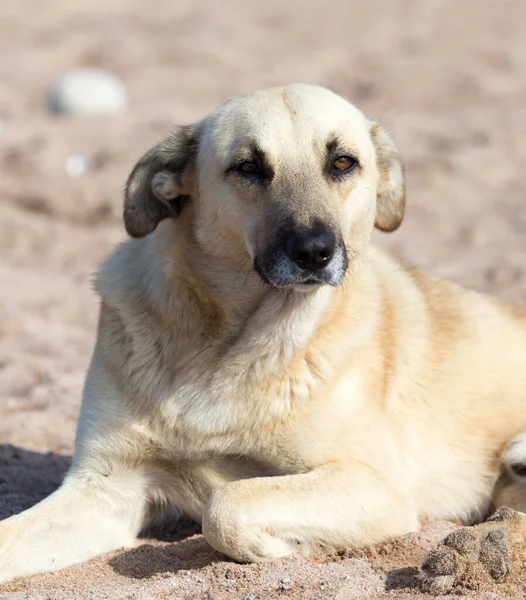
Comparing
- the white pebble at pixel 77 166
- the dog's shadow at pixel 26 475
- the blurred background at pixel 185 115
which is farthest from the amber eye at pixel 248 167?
the white pebble at pixel 77 166

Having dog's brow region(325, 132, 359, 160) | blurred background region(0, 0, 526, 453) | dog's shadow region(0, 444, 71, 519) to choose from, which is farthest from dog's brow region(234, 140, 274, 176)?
blurred background region(0, 0, 526, 453)

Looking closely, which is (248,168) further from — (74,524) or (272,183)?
Result: (74,524)

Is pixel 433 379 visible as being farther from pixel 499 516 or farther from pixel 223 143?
pixel 223 143

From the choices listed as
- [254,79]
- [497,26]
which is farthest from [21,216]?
[497,26]

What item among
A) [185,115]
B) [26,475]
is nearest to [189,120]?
[185,115]

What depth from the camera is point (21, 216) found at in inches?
313

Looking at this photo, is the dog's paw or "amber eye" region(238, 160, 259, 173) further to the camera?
"amber eye" region(238, 160, 259, 173)

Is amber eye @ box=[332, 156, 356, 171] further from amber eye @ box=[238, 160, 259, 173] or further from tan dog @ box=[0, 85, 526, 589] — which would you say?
amber eye @ box=[238, 160, 259, 173]

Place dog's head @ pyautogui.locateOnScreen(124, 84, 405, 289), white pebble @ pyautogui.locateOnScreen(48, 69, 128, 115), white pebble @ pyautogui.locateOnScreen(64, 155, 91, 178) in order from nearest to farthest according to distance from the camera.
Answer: dog's head @ pyautogui.locateOnScreen(124, 84, 405, 289) → white pebble @ pyautogui.locateOnScreen(64, 155, 91, 178) → white pebble @ pyautogui.locateOnScreen(48, 69, 128, 115)

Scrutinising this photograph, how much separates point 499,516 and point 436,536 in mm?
378

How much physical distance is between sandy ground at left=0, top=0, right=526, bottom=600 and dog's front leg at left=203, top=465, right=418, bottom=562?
0.08 metres

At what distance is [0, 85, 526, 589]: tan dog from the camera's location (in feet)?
11.6

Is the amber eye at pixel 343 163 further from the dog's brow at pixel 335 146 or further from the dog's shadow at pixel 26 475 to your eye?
the dog's shadow at pixel 26 475

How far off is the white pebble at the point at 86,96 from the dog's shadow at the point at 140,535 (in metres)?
5.92
